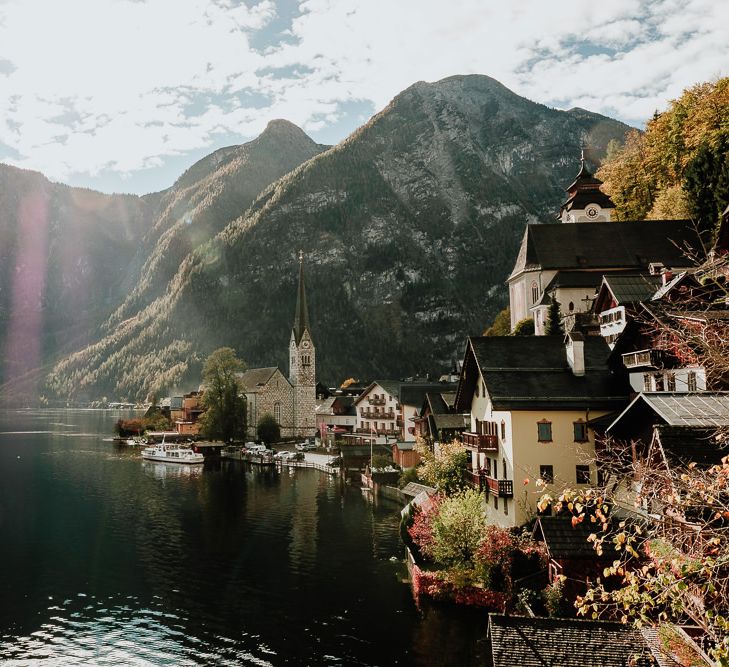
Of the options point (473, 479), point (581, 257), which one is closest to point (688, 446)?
point (473, 479)

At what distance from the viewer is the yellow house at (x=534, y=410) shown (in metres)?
37.2

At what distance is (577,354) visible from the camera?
130 ft

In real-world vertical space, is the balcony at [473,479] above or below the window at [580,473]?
below

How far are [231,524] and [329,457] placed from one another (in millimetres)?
43652

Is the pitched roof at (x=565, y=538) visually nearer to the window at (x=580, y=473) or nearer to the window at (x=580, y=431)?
the window at (x=580, y=473)

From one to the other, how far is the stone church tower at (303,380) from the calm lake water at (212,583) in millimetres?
66364

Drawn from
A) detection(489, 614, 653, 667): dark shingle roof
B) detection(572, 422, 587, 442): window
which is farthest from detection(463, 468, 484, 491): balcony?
detection(489, 614, 653, 667): dark shingle roof

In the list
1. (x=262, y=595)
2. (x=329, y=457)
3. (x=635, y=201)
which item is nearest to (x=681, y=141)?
(x=635, y=201)

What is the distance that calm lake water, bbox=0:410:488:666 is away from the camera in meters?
30.0

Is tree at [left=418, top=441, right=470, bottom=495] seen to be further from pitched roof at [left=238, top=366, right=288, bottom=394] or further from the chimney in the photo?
pitched roof at [left=238, top=366, right=288, bottom=394]

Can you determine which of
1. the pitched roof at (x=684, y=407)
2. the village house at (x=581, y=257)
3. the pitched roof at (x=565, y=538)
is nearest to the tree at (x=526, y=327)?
the village house at (x=581, y=257)

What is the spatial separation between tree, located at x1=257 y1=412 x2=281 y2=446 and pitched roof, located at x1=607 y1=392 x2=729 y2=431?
10470cm

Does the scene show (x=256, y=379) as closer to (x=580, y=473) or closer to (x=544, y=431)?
(x=544, y=431)

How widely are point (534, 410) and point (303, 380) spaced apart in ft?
360
